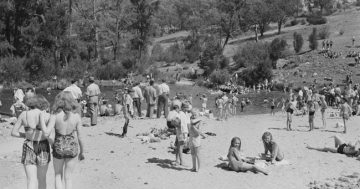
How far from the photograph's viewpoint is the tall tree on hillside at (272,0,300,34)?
69.5 meters

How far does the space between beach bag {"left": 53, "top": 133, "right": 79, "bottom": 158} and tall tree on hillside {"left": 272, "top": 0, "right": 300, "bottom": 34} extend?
64031mm

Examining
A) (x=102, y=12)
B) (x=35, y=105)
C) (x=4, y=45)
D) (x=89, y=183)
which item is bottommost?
(x=89, y=183)

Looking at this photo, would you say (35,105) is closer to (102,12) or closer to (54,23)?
(54,23)

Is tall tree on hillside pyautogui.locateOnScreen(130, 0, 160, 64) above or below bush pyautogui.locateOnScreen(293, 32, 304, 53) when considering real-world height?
above

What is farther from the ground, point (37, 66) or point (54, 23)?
point (54, 23)

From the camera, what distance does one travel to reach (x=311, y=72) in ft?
148

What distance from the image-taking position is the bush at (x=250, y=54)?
4922 centimetres

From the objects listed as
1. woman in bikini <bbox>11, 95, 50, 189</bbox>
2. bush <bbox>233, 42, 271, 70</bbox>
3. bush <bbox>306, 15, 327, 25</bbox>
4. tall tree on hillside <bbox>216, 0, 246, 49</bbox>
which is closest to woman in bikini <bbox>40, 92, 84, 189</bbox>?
woman in bikini <bbox>11, 95, 50, 189</bbox>

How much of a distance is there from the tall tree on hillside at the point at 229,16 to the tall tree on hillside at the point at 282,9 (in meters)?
6.47

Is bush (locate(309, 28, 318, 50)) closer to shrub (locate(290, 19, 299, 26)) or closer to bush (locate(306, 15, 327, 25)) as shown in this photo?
bush (locate(306, 15, 327, 25))

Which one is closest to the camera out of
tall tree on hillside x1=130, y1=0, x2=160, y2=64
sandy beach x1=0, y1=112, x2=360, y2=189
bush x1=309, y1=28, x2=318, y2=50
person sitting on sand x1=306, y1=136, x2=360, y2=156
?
sandy beach x1=0, y1=112, x2=360, y2=189

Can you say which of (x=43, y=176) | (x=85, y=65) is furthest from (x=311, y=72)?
(x=43, y=176)

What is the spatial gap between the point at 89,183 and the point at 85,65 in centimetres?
3784

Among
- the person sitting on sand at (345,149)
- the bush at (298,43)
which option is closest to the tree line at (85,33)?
the bush at (298,43)
